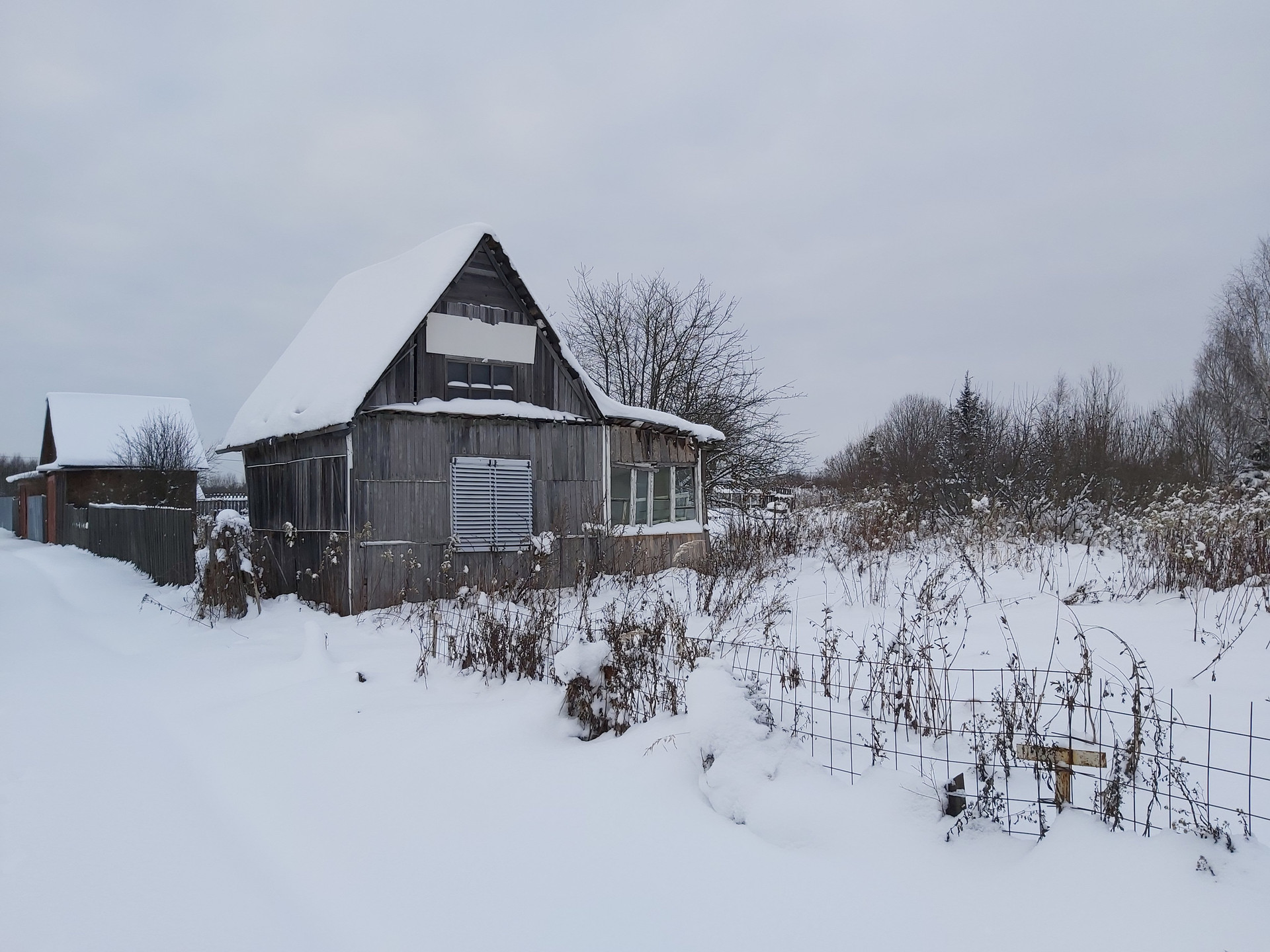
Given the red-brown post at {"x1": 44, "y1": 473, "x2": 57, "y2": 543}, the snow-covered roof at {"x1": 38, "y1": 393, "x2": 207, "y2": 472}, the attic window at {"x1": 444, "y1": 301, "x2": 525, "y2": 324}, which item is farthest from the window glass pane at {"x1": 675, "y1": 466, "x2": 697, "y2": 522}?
the red-brown post at {"x1": 44, "y1": 473, "x2": 57, "y2": 543}

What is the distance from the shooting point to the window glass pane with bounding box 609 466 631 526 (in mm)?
14555

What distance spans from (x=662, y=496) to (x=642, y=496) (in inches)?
25.8

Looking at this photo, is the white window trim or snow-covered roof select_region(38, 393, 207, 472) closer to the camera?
the white window trim

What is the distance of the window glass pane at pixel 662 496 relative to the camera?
50.9 feet

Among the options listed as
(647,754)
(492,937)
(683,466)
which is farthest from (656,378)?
(492,937)

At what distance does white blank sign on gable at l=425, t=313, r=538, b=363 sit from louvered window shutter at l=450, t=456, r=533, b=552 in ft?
5.48

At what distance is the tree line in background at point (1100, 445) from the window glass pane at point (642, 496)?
579 cm

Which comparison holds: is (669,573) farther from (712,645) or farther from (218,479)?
(218,479)

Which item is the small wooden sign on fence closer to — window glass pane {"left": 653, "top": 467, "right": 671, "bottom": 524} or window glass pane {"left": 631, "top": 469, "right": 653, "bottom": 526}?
window glass pane {"left": 631, "top": 469, "right": 653, "bottom": 526}

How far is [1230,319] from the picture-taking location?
97.2 feet

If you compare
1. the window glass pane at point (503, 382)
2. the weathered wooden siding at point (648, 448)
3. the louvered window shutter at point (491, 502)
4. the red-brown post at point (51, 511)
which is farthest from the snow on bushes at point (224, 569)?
the red-brown post at point (51, 511)

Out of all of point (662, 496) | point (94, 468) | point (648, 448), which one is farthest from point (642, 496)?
point (94, 468)

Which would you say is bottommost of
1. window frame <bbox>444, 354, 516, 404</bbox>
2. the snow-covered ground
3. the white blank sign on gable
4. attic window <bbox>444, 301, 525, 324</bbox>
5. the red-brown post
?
the snow-covered ground

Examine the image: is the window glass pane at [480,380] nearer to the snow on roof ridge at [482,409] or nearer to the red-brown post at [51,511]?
the snow on roof ridge at [482,409]
